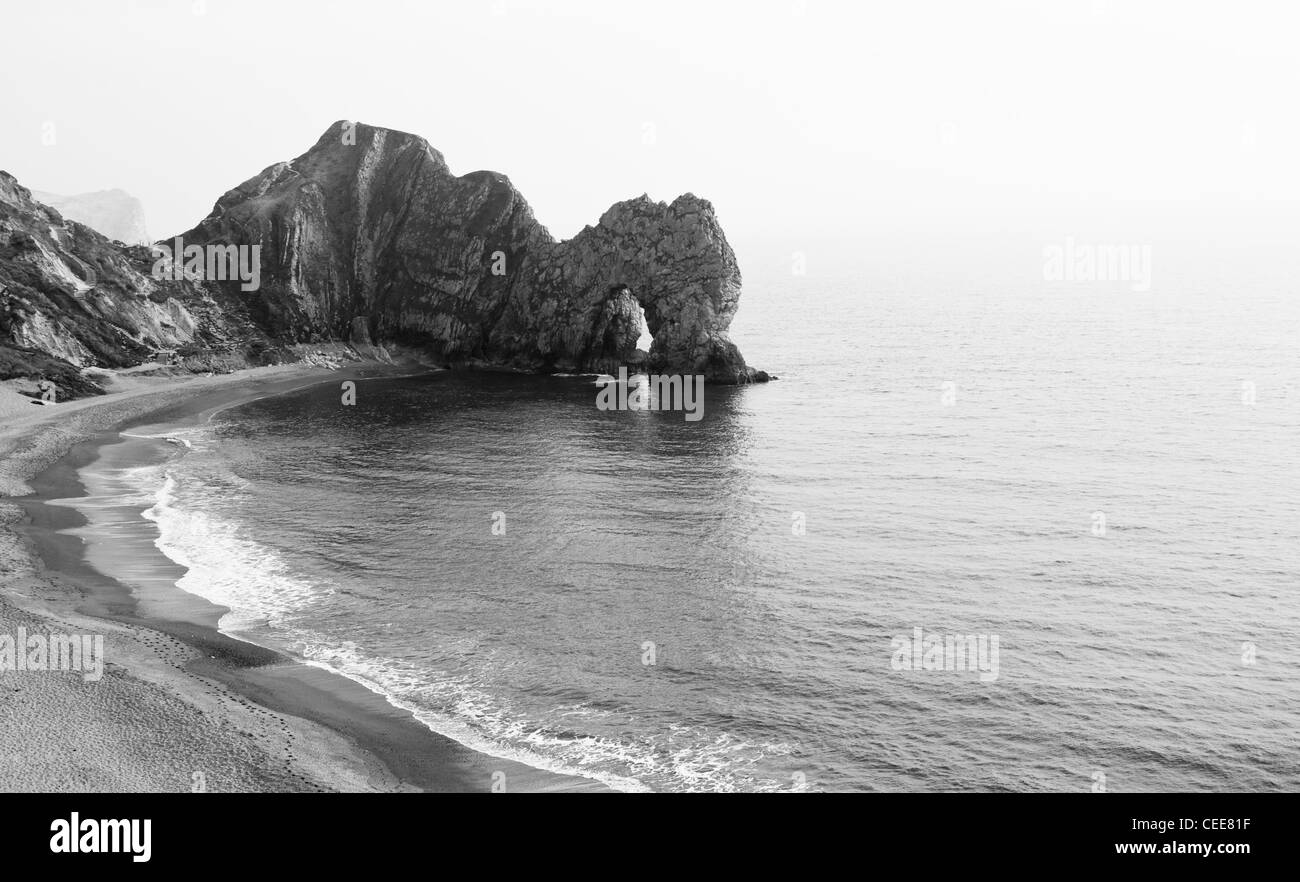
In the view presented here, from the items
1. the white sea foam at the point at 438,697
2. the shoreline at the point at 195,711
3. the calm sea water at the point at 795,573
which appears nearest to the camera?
the shoreline at the point at 195,711

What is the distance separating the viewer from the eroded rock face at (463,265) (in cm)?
11050

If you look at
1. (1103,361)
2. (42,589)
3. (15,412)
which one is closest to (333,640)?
(42,589)

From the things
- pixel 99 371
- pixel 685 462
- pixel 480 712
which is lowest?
pixel 480 712

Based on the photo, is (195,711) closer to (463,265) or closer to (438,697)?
(438,697)

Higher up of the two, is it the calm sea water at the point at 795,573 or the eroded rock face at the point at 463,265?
the eroded rock face at the point at 463,265

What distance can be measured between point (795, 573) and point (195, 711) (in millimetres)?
25960

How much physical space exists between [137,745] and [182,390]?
78.3 metres

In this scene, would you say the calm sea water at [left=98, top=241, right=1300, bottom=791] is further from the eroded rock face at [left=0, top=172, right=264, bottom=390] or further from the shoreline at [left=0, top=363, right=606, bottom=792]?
the eroded rock face at [left=0, top=172, right=264, bottom=390]

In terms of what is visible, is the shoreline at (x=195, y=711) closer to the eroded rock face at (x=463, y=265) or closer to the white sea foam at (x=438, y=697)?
the white sea foam at (x=438, y=697)

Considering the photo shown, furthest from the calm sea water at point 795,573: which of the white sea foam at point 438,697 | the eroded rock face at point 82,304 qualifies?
the eroded rock face at point 82,304

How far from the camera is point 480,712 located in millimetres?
35531

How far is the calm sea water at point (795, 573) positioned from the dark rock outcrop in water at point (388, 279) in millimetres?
21084

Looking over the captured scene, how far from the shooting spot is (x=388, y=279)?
423ft
